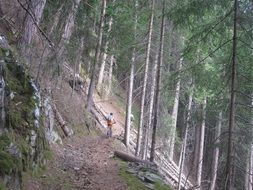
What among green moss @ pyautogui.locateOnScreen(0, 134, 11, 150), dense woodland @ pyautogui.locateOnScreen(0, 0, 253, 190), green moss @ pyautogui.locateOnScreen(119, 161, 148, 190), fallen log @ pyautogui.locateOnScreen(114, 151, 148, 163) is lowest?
green moss @ pyautogui.locateOnScreen(119, 161, 148, 190)

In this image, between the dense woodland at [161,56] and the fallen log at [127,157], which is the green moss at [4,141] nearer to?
the dense woodland at [161,56]

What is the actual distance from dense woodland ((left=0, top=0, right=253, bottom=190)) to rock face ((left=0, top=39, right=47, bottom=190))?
62cm

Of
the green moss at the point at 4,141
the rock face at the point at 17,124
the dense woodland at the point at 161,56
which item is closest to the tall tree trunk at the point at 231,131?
the dense woodland at the point at 161,56

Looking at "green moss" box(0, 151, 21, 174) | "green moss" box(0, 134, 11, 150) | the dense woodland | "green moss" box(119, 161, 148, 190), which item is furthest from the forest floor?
the dense woodland

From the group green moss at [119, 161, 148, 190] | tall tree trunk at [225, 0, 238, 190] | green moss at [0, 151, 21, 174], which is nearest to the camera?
green moss at [0, 151, 21, 174]

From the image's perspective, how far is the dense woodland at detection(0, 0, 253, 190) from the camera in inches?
299

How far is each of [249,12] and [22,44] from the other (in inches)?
222

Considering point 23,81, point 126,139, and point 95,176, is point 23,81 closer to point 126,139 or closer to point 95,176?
point 95,176

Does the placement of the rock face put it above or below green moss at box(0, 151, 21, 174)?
above

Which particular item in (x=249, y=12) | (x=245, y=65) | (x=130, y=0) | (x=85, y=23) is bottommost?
(x=245, y=65)

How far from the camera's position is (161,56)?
14742 millimetres

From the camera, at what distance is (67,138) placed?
12828mm

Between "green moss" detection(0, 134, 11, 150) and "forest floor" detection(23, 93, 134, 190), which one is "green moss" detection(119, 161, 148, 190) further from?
"green moss" detection(0, 134, 11, 150)

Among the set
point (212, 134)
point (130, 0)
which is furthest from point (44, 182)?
point (212, 134)
